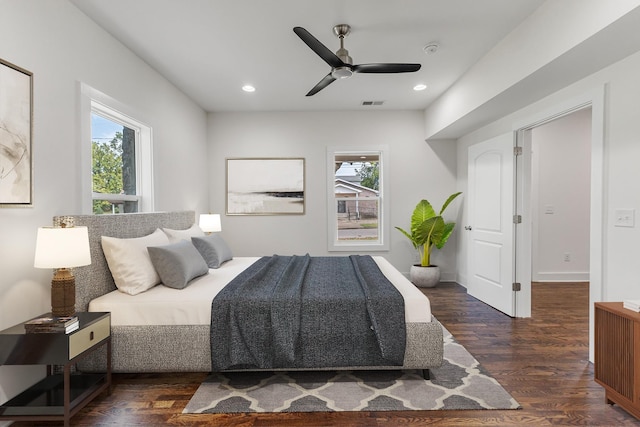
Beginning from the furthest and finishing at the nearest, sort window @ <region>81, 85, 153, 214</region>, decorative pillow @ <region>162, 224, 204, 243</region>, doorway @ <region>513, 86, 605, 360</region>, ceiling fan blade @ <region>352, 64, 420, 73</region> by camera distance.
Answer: decorative pillow @ <region>162, 224, 204, 243</region>
ceiling fan blade @ <region>352, 64, 420, 73</region>
window @ <region>81, 85, 153, 214</region>
doorway @ <region>513, 86, 605, 360</region>

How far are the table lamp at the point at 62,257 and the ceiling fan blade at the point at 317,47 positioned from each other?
1858 millimetres

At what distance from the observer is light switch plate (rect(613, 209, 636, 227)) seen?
2324 millimetres

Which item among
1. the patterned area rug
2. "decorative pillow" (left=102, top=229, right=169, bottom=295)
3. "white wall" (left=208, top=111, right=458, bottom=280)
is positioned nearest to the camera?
the patterned area rug

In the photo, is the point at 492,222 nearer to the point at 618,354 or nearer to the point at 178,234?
the point at 618,354

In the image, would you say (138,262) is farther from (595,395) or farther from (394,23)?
(595,395)

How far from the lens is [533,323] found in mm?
3514

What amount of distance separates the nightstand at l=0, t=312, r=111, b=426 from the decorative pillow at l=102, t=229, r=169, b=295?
0.43 m

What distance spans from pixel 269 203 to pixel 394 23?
3207 millimetres

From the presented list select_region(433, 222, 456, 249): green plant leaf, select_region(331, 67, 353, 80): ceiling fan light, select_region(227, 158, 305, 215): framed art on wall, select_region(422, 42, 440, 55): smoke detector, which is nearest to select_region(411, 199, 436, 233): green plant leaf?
select_region(433, 222, 456, 249): green plant leaf

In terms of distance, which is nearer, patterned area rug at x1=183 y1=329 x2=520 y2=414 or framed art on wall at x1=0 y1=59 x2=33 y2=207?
framed art on wall at x1=0 y1=59 x2=33 y2=207

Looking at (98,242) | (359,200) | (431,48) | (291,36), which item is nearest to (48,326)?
(98,242)

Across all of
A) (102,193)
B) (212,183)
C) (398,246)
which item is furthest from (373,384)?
(212,183)

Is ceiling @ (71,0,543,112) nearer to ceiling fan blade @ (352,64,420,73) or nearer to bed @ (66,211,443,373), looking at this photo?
ceiling fan blade @ (352,64,420,73)

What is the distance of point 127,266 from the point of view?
8.12 ft
